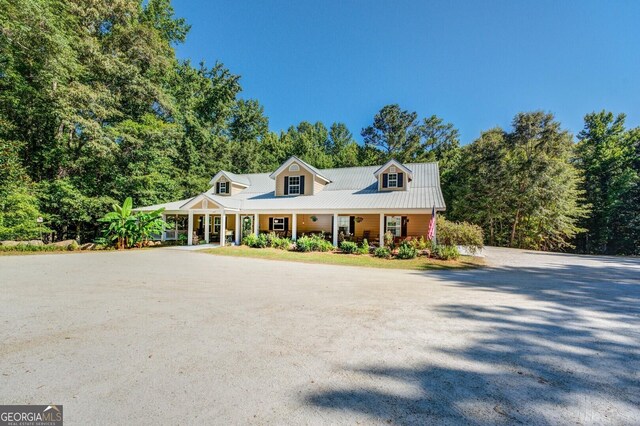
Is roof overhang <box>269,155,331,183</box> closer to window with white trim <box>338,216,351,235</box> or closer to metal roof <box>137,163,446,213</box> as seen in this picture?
metal roof <box>137,163,446,213</box>

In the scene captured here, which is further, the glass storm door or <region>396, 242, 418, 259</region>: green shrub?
the glass storm door

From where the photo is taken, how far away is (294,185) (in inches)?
855

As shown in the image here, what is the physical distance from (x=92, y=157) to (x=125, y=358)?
23924 mm

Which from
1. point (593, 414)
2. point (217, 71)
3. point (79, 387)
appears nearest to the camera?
point (593, 414)

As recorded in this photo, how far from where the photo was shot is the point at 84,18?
21.3 meters

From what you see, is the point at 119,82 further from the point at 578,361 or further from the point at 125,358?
the point at 578,361

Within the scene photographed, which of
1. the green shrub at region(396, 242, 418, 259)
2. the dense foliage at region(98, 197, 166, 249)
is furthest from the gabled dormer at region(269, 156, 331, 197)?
the green shrub at region(396, 242, 418, 259)

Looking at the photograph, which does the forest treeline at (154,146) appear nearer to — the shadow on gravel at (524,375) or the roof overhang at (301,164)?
the roof overhang at (301,164)

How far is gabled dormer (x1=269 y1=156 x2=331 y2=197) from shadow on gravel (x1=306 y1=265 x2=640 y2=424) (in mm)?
16578

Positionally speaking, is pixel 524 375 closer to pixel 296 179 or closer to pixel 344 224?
pixel 344 224

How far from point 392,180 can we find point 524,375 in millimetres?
16997

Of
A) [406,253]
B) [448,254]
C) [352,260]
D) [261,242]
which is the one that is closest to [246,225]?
[261,242]

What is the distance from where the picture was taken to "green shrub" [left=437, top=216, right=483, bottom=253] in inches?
584

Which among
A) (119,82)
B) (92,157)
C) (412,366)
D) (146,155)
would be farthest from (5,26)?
(412,366)
